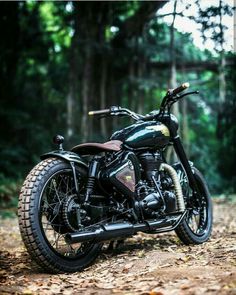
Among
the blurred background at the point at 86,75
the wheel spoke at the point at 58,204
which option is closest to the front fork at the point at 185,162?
the wheel spoke at the point at 58,204

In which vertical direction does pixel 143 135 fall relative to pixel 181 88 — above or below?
below

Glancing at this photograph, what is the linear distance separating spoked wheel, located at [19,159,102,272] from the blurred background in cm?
685

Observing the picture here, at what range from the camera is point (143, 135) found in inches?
149

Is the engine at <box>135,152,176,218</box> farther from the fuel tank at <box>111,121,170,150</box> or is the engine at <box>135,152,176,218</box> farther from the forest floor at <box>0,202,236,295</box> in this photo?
the forest floor at <box>0,202,236,295</box>

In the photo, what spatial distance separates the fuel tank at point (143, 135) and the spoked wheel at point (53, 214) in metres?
0.51

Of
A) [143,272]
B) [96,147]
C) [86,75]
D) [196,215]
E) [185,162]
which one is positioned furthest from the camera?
[86,75]

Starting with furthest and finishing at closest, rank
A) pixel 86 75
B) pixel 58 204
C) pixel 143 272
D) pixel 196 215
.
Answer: pixel 86 75
pixel 196 215
pixel 58 204
pixel 143 272

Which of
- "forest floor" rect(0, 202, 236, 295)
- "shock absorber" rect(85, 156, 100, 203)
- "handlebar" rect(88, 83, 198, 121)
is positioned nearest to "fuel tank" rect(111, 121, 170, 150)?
"handlebar" rect(88, 83, 198, 121)

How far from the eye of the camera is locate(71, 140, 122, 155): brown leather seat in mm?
3473

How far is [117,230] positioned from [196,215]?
1.31 meters

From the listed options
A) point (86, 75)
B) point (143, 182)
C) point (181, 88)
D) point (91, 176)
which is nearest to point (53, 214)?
point (91, 176)

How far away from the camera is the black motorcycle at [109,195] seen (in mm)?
3137

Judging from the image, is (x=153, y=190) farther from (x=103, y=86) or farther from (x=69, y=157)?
(x=103, y=86)

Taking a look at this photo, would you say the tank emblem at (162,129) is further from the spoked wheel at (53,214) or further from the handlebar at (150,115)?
the spoked wheel at (53,214)
